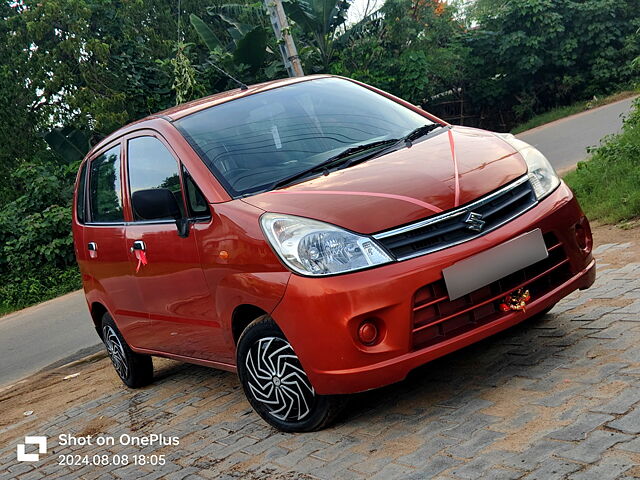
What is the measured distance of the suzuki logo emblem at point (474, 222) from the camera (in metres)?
4.00

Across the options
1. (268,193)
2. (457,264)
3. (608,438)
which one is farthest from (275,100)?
(608,438)

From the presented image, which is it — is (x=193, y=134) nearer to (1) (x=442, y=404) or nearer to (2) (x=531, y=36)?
(1) (x=442, y=404)

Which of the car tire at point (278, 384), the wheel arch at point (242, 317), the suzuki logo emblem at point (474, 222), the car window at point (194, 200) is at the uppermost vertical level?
the car window at point (194, 200)

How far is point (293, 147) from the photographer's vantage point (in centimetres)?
486

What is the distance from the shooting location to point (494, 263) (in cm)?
403

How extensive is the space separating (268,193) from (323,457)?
1342mm

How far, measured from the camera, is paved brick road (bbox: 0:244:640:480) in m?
3.44

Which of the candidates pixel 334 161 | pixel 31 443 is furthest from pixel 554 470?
pixel 31 443

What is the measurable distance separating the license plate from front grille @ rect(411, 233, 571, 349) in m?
0.06

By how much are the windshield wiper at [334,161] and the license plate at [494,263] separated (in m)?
1.01

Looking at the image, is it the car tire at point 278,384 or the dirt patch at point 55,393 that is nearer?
the car tire at point 278,384

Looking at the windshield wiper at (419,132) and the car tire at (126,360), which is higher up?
the windshield wiper at (419,132)

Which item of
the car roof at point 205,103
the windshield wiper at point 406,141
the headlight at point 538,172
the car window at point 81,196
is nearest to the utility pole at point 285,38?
the car window at point 81,196

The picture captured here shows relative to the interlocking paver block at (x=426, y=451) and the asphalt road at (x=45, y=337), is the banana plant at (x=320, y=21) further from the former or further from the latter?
the interlocking paver block at (x=426, y=451)
